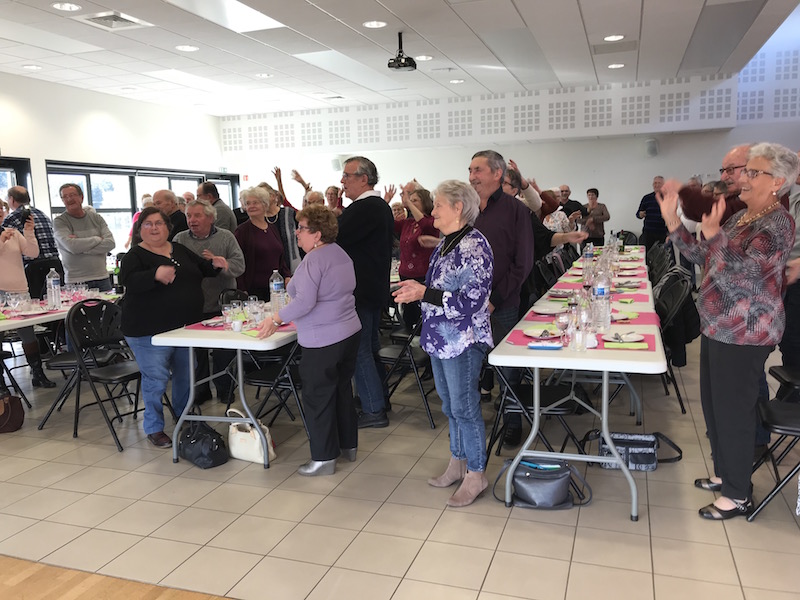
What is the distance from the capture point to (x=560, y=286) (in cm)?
551

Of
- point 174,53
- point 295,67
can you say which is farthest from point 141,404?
point 295,67

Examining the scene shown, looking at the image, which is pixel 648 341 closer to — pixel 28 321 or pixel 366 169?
pixel 366 169

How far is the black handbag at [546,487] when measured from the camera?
10.6 feet

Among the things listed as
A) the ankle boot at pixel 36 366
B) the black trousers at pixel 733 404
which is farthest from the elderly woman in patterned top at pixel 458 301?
the ankle boot at pixel 36 366

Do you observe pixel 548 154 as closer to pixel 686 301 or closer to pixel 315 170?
pixel 315 170

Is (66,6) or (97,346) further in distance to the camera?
(66,6)

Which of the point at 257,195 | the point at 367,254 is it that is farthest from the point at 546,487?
the point at 257,195

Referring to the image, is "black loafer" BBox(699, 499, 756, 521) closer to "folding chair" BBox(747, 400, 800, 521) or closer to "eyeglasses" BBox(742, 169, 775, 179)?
"folding chair" BBox(747, 400, 800, 521)

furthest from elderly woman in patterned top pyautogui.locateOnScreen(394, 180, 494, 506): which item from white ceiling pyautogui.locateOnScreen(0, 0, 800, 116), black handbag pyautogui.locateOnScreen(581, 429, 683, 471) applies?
white ceiling pyautogui.locateOnScreen(0, 0, 800, 116)

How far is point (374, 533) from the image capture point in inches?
121

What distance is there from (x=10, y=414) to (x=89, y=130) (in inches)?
261

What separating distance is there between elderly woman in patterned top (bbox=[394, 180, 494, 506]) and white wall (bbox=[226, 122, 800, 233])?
30.9 feet

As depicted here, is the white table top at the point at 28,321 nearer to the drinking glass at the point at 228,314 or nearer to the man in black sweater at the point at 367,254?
the drinking glass at the point at 228,314

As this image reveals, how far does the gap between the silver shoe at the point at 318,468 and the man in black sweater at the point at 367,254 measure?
812 mm
